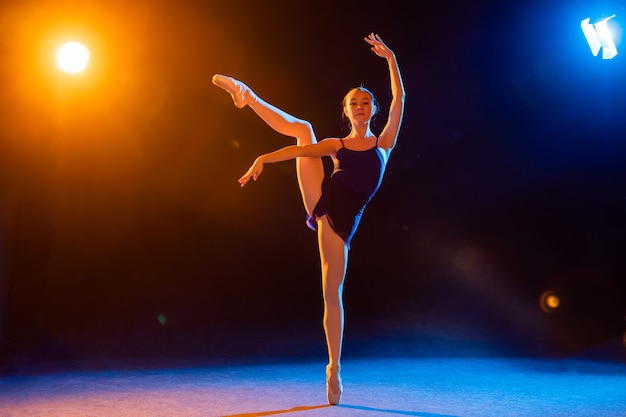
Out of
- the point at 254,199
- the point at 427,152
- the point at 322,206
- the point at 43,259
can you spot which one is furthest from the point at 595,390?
the point at 43,259

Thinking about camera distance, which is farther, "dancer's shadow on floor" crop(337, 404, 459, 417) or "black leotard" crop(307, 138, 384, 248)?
"black leotard" crop(307, 138, 384, 248)

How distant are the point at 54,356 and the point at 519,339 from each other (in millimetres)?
3278

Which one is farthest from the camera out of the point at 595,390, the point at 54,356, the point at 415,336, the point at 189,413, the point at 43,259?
the point at 415,336

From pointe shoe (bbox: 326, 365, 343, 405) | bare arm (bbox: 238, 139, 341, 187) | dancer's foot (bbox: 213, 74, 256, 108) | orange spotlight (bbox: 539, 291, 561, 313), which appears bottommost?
pointe shoe (bbox: 326, 365, 343, 405)

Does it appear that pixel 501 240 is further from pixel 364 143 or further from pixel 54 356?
pixel 54 356

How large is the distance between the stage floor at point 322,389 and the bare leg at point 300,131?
93cm

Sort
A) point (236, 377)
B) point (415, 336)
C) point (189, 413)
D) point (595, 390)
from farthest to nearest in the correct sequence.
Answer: point (415, 336) → point (236, 377) → point (595, 390) → point (189, 413)

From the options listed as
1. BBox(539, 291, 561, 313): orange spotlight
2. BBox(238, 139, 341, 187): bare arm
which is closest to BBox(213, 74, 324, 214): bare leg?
BBox(238, 139, 341, 187): bare arm

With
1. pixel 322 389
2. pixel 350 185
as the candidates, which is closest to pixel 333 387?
pixel 322 389

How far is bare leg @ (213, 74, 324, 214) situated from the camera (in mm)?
3131

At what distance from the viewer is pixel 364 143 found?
3.06m

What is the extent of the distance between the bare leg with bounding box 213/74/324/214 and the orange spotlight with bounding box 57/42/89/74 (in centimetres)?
168

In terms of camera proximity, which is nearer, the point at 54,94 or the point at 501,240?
the point at 54,94

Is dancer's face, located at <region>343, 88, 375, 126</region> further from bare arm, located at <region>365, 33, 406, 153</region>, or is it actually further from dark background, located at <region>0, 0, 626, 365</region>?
dark background, located at <region>0, 0, 626, 365</region>
